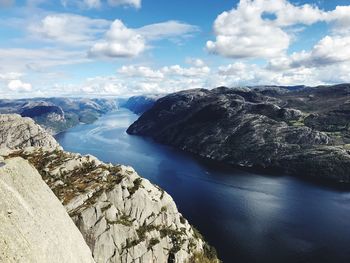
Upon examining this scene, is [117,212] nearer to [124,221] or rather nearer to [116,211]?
[116,211]

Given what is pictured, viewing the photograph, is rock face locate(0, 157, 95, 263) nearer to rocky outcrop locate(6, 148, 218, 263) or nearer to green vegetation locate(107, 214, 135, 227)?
rocky outcrop locate(6, 148, 218, 263)

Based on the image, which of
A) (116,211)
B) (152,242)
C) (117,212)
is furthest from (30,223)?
(152,242)

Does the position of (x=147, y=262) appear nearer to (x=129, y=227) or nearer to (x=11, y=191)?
(x=129, y=227)

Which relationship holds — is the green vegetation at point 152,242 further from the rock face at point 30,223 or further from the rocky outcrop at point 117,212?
the rock face at point 30,223

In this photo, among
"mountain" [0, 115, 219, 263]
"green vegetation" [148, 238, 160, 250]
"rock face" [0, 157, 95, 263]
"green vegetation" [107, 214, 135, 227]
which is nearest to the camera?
"rock face" [0, 157, 95, 263]

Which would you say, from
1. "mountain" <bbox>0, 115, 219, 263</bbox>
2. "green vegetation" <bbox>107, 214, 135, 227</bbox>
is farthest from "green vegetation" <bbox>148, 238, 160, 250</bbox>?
"green vegetation" <bbox>107, 214, 135, 227</bbox>
